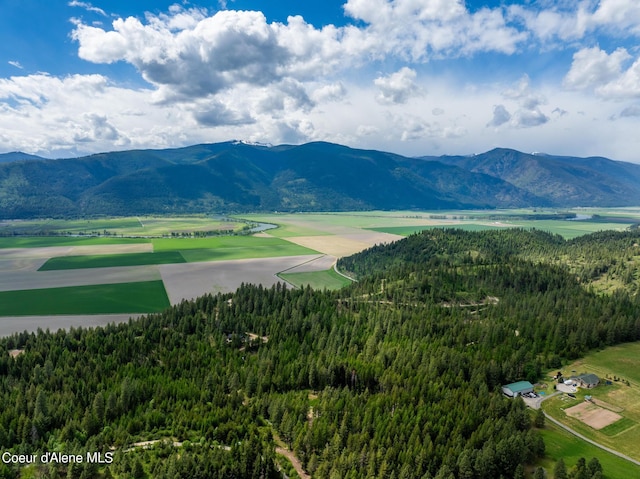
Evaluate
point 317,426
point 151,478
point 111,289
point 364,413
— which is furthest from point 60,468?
point 111,289

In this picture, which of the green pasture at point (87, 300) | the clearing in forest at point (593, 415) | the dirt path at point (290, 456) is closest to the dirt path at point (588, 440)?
the clearing in forest at point (593, 415)

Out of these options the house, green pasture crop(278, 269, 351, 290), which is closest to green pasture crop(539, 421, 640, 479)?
the house

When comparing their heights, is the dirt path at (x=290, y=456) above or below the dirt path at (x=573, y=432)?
below

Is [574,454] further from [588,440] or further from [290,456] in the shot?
[290,456]

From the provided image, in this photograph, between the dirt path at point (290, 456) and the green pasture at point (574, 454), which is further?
the green pasture at point (574, 454)

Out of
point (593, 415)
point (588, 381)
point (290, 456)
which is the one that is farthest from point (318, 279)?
point (290, 456)

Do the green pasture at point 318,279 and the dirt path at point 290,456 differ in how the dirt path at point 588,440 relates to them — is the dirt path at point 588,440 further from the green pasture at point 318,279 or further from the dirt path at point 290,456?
the green pasture at point 318,279

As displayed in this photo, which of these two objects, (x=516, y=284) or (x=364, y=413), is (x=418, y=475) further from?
(x=516, y=284)

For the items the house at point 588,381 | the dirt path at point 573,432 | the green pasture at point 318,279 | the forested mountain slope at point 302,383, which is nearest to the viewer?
the forested mountain slope at point 302,383
